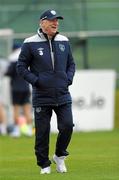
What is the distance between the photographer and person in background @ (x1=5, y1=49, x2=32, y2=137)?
22.2 metres

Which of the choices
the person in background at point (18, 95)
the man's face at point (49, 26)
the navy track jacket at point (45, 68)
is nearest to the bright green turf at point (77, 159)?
the person in background at point (18, 95)

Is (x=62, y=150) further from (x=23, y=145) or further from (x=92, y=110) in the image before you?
(x=92, y=110)

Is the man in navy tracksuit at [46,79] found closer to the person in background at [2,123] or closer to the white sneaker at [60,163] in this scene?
the white sneaker at [60,163]

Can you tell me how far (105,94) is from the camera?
24125mm

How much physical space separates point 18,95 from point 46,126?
1012 centimetres

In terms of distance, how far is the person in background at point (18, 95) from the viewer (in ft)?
72.7

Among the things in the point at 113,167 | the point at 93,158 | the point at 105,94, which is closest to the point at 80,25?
the point at 105,94

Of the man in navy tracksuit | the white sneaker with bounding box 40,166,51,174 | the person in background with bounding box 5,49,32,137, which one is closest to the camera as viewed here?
the man in navy tracksuit

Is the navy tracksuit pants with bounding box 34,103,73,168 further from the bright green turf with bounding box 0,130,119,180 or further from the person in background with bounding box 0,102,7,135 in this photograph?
the person in background with bounding box 0,102,7,135

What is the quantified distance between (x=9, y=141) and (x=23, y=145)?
4.73 ft

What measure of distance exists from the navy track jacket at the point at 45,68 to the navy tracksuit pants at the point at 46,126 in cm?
10

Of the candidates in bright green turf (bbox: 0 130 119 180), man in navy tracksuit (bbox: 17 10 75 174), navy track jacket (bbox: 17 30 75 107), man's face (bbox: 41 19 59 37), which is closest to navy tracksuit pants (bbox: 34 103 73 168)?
man in navy tracksuit (bbox: 17 10 75 174)

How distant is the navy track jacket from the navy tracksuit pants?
104 mm

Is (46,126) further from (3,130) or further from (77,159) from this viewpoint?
(3,130)
